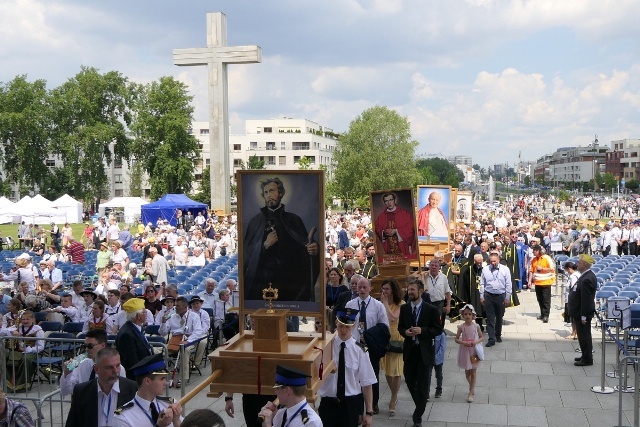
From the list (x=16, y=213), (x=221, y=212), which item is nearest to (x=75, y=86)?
(x=221, y=212)

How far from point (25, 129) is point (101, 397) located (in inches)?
2851

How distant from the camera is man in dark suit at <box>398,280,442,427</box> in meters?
8.36

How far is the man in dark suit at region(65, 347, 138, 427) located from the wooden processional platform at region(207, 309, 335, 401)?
2.38 feet

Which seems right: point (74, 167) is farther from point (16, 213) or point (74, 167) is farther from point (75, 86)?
point (16, 213)

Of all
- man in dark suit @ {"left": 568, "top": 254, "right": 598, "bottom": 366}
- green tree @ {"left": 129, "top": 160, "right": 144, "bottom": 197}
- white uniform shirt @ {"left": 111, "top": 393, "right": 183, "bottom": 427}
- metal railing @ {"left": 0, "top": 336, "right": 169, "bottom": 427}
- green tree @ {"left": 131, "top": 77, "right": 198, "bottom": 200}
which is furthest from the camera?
green tree @ {"left": 129, "top": 160, "right": 144, "bottom": 197}

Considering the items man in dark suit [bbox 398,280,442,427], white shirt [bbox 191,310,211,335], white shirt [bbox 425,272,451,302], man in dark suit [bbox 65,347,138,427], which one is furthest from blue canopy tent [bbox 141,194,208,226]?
man in dark suit [bbox 65,347,138,427]

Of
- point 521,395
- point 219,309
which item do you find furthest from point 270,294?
point 219,309

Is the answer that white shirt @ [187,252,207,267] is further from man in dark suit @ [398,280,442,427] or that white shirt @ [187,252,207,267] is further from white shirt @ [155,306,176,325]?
man in dark suit @ [398,280,442,427]

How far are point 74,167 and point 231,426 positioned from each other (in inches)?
2663

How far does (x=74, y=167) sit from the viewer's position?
234ft

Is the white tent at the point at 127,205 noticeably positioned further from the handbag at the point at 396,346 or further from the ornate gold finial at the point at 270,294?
the ornate gold finial at the point at 270,294

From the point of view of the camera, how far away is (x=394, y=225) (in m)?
11.6

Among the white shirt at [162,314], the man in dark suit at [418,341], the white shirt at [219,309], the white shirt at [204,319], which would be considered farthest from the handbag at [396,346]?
the white shirt at [219,309]

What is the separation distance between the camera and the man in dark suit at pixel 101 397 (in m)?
5.11
